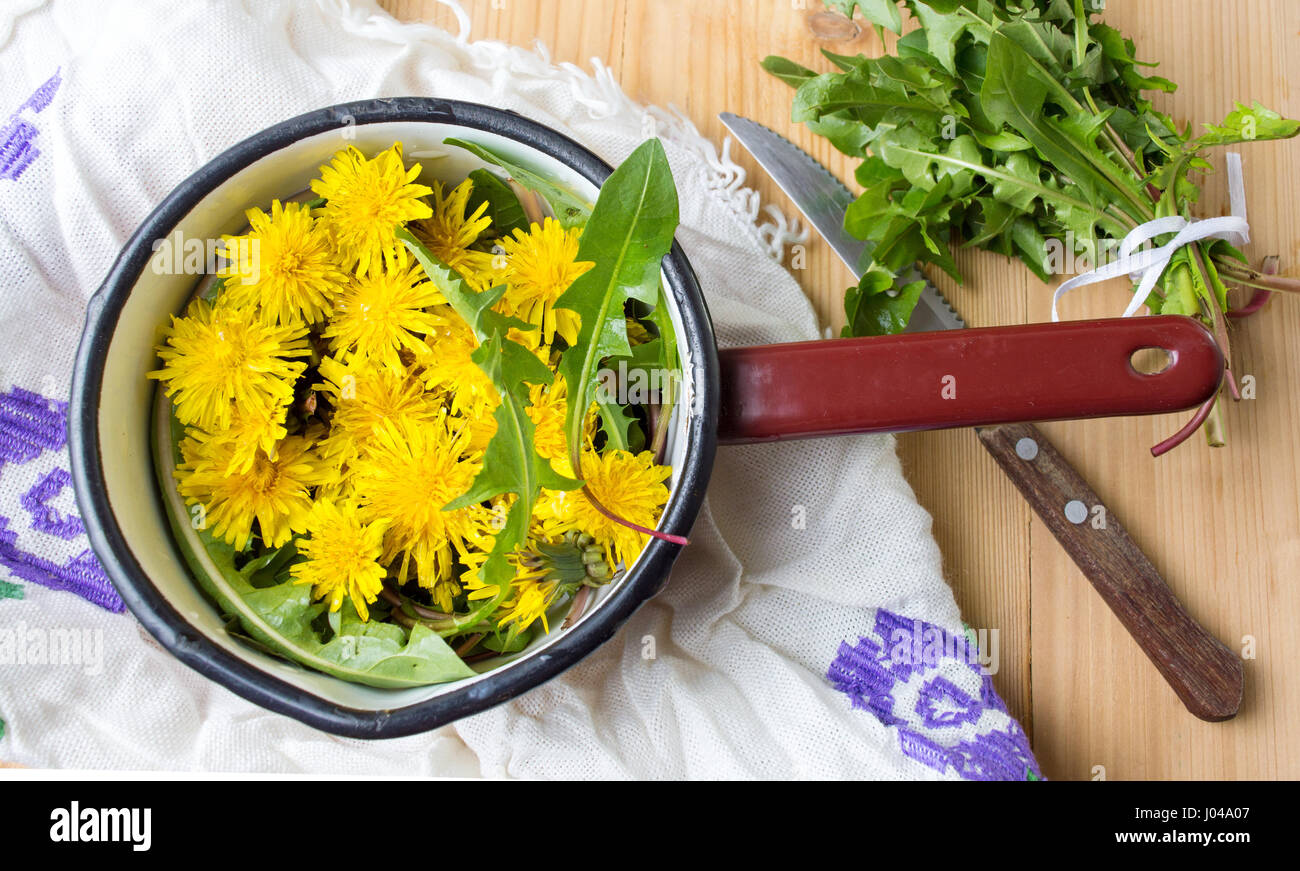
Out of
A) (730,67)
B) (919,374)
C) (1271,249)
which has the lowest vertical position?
(919,374)

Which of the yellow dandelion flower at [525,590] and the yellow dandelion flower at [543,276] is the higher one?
the yellow dandelion flower at [543,276]

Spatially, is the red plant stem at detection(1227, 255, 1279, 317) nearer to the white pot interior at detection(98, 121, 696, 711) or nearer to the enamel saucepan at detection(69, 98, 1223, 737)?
the enamel saucepan at detection(69, 98, 1223, 737)

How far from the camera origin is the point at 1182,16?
0.63 metres

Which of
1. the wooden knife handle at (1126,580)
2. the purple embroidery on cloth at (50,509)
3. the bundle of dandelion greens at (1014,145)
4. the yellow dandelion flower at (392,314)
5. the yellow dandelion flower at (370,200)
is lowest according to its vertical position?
the wooden knife handle at (1126,580)

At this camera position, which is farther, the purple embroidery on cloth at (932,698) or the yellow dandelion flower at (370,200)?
the purple embroidery on cloth at (932,698)

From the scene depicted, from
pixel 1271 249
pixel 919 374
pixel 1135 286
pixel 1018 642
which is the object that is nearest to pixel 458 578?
pixel 919 374

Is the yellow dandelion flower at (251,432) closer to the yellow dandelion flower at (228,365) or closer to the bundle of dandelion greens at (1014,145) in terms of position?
the yellow dandelion flower at (228,365)

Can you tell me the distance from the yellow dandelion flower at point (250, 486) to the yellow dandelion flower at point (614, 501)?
0.38 feet

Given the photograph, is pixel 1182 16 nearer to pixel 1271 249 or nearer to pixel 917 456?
pixel 1271 249

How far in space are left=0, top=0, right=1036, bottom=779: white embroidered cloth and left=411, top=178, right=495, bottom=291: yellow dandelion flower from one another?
16cm

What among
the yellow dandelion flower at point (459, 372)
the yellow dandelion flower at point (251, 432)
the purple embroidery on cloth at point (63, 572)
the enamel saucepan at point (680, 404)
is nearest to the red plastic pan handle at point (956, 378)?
the enamel saucepan at point (680, 404)

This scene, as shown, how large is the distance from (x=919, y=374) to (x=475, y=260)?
22cm

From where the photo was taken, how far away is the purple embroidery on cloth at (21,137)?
Result: 21.3 inches

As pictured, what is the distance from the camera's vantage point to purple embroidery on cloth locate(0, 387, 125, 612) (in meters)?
0.54
